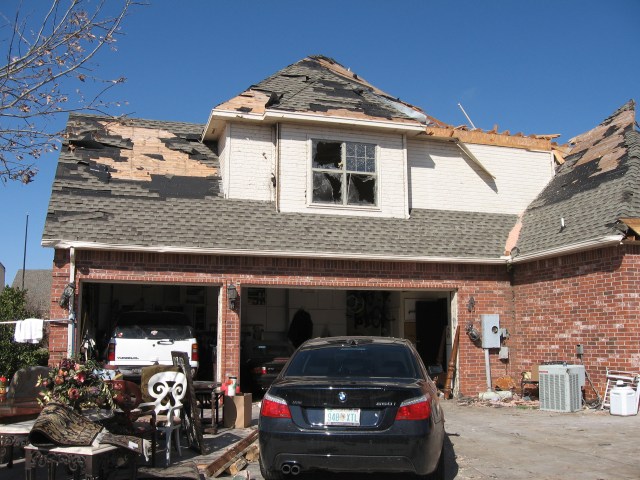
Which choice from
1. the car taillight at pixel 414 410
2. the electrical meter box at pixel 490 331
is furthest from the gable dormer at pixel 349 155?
the car taillight at pixel 414 410

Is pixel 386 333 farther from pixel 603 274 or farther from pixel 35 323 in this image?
pixel 35 323

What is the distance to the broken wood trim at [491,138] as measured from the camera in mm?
16234

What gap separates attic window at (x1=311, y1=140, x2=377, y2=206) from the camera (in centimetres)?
1473

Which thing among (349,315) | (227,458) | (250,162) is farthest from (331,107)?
(227,458)

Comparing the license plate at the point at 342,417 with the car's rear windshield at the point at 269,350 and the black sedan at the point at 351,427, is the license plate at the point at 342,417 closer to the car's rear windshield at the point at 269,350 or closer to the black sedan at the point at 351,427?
the black sedan at the point at 351,427

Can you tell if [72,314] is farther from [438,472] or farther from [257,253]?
[438,472]

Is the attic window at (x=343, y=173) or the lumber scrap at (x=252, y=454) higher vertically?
the attic window at (x=343, y=173)

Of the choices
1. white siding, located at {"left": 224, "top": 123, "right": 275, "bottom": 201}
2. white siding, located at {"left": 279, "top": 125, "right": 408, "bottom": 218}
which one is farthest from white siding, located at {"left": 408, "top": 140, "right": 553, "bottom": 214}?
white siding, located at {"left": 224, "top": 123, "right": 275, "bottom": 201}

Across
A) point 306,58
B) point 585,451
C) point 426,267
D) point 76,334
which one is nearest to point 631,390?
point 585,451

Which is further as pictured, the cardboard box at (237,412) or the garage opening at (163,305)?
the garage opening at (163,305)

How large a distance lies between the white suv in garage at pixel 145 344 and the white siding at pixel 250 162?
342 cm

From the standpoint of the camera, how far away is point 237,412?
9.84 metres

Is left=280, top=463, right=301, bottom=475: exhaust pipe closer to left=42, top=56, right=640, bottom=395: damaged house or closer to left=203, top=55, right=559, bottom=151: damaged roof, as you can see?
left=42, top=56, right=640, bottom=395: damaged house

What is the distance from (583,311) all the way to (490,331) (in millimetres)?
2307
